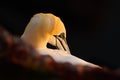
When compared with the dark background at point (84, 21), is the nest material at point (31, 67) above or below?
below

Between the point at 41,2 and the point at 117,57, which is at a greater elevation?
the point at 41,2

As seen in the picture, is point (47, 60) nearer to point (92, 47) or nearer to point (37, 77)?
point (37, 77)

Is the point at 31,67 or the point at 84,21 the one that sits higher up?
the point at 84,21

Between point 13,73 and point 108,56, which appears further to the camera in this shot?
point 108,56

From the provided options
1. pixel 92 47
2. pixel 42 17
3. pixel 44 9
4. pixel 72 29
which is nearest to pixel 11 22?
pixel 44 9

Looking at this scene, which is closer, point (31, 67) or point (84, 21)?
point (31, 67)
